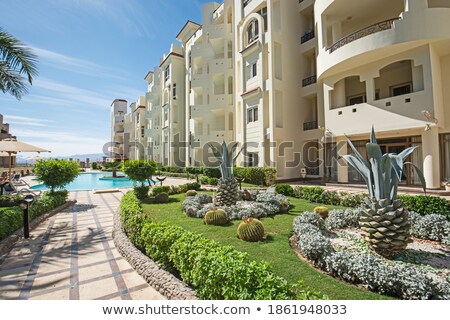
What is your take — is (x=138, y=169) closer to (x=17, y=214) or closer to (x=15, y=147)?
(x=17, y=214)

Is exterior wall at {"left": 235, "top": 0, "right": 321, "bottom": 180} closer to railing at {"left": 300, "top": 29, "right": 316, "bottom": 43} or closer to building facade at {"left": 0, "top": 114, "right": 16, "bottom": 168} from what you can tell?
railing at {"left": 300, "top": 29, "right": 316, "bottom": 43}

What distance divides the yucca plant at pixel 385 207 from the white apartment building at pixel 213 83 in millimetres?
19321

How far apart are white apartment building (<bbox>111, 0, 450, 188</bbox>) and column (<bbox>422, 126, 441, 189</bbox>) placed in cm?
5

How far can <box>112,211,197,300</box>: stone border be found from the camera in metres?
3.74

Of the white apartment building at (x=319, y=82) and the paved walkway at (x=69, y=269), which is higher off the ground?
the white apartment building at (x=319, y=82)

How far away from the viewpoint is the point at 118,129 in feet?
196

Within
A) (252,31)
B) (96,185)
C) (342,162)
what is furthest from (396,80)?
(96,185)

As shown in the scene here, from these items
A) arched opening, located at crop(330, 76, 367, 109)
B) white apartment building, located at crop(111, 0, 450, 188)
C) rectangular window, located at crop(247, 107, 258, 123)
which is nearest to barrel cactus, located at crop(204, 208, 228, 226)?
white apartment building, located at crop(111, 0, 450, 188)

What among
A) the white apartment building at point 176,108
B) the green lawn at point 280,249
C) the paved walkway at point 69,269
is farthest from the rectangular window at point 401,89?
the white apartment building at point 176,108

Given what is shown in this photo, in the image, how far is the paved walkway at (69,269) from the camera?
13.1ft

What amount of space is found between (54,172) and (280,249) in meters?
11.6

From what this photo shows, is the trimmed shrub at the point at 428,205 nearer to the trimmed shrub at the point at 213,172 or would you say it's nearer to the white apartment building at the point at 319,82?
the white apartment building at the point at 319,82
